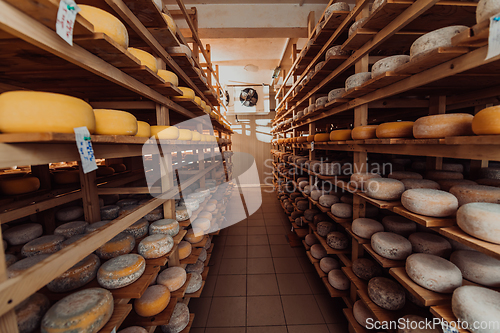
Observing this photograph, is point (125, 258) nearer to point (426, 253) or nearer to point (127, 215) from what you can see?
point (127, 215)

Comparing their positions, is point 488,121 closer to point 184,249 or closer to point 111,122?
point 111,122

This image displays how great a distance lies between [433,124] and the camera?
3.94 ft

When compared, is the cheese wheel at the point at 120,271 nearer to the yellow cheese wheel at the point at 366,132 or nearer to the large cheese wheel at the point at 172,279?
the large cheese wheel at the point at 172,279

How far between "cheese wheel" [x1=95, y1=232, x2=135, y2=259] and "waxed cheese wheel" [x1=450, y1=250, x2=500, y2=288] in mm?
2278

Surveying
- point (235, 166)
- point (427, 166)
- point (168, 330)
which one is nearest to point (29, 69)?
point (168, 330)

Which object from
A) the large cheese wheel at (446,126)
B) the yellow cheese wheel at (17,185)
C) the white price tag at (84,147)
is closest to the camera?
the white price tag at (84,147)

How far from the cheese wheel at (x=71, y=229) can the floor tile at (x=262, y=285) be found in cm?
205

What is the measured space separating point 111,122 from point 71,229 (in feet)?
3.52

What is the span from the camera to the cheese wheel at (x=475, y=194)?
1.20m

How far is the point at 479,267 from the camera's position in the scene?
3.97 ft

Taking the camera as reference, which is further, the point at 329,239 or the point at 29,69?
the point at 329,239

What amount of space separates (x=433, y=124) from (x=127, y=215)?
1954 mm

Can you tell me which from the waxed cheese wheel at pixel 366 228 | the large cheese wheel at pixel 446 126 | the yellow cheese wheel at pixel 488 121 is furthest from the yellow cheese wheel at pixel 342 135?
the yellow cheese wheel at pixel 488 121

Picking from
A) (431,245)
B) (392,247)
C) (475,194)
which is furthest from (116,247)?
(475,194)
